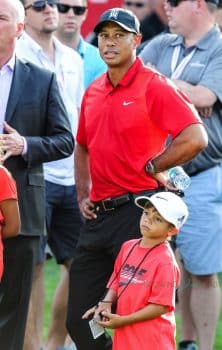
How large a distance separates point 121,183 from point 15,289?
0.87 metres

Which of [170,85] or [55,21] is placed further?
[55,21]

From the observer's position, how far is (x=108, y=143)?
696cm

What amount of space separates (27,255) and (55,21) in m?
2.17

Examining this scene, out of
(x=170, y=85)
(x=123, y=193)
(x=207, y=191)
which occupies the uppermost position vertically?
(x=170, y=85)

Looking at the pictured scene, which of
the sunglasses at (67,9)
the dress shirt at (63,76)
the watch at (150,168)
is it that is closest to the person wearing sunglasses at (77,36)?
the sunglasses at (67,9)

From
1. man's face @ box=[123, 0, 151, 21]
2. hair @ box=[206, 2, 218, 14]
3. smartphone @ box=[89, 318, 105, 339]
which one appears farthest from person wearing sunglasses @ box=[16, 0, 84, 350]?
man's face @ box=[123, 0, 151, 21]

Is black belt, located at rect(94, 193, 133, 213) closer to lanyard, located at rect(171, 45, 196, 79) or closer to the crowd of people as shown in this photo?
the crowd of people

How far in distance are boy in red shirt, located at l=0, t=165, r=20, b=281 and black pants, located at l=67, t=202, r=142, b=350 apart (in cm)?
50

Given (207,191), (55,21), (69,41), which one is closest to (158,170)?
(207,191)

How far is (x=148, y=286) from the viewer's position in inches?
250

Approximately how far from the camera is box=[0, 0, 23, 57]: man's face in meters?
7.08

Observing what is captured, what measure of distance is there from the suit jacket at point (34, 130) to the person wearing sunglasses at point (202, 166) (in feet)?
3.69

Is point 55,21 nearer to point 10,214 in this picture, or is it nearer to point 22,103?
point 22,103

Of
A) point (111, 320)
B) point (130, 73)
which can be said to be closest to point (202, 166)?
point (130, 73)
